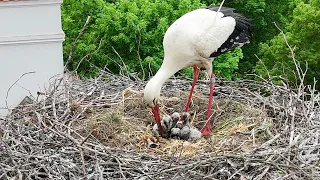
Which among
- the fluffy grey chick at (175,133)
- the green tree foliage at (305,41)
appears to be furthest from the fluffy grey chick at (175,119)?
the green tree foliage at (305,41)

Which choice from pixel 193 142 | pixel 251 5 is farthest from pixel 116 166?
pixel 251 5

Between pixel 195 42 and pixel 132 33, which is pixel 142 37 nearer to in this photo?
pixel 132 33

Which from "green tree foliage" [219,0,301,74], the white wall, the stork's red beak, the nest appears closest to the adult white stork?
the stork's red beak

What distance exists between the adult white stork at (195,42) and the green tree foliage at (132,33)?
4.01 metres

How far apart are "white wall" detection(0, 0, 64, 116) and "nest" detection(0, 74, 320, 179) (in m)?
1.36

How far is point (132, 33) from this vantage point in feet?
35.4

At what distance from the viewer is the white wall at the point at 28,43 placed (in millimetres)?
8250

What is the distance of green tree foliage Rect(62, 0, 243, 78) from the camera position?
1078 centimetres

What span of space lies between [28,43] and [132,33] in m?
2.71

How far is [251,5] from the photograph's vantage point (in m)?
15.8

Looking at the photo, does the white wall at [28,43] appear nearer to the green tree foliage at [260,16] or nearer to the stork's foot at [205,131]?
the stork's foot at [205,131]

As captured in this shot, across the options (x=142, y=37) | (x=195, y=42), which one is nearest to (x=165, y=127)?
(x=195, y=42)

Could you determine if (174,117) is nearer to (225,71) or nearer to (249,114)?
(249,114)

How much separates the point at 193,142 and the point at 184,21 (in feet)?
3.44
